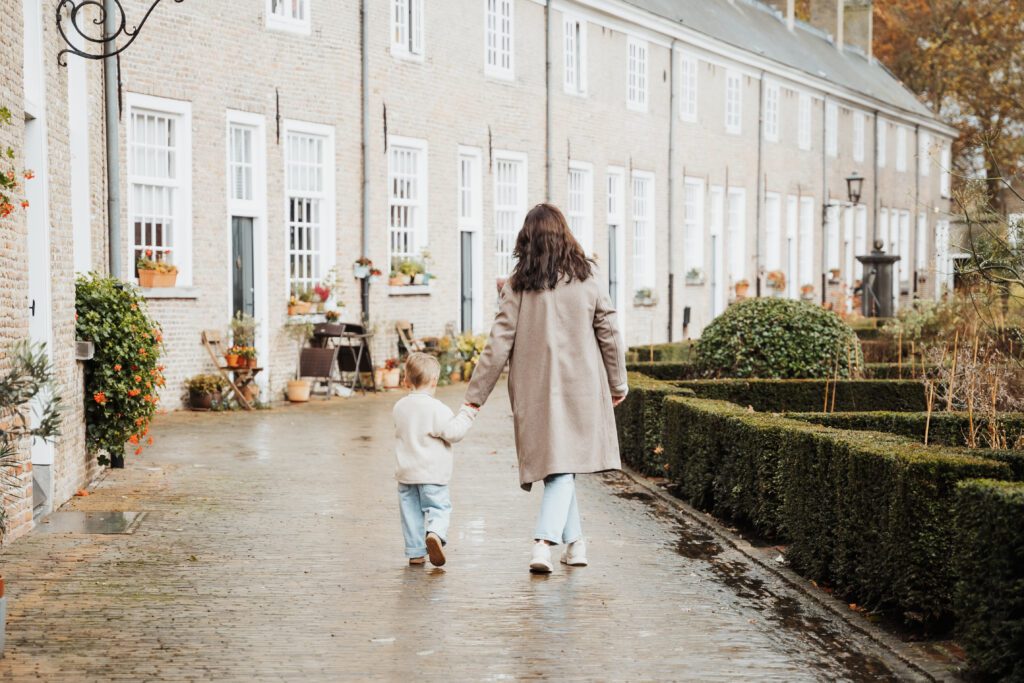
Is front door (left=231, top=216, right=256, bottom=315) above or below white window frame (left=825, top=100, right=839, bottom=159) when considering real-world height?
below

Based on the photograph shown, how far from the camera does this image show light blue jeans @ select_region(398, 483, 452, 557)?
733 cm

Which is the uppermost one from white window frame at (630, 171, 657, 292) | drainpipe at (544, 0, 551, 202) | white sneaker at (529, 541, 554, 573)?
drainpipe at (544, 0, 551, 202)

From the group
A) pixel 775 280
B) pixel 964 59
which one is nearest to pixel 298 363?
pixel 775 280

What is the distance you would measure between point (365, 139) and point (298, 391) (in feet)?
13.0

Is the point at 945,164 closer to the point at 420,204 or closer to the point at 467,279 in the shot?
the point at 467,279

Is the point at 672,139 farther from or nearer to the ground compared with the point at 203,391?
farther from the ground

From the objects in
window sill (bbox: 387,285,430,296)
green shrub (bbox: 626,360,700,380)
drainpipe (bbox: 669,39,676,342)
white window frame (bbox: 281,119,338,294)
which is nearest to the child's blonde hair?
green shrub (bbox: 626,360,700,380)

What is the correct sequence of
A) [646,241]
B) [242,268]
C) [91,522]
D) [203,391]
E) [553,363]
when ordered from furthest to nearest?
[646,241] → [242,268] → [203,391] → [91,522] → [553,363]

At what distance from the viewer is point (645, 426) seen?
1151cm

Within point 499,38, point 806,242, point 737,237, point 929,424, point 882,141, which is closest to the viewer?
point 929,424

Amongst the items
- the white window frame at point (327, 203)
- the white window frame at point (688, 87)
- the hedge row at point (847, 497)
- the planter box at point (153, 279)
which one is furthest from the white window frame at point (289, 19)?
the white window frame at point (688, 87)

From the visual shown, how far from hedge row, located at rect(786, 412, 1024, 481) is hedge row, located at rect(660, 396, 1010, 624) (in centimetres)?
73

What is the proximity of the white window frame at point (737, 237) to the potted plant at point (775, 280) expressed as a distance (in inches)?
28.1

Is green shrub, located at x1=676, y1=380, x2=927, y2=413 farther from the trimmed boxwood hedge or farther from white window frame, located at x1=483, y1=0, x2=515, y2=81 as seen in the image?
white window frame, located at x1=483, y1=0, x2=515, y2=81
